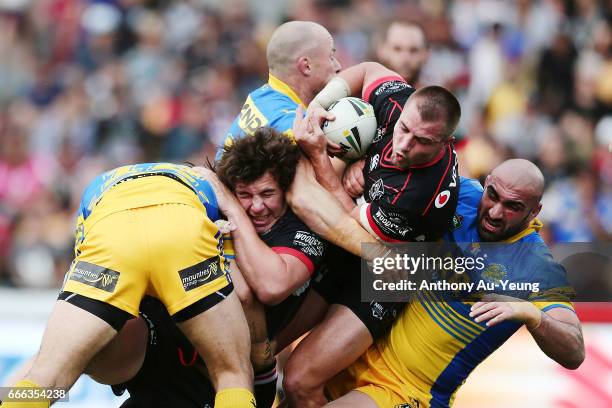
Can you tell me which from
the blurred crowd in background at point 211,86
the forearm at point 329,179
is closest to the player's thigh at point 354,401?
the forearm at point 329,179

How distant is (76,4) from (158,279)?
30.4 ft

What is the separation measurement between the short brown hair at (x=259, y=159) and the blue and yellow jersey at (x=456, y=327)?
1.10 meters

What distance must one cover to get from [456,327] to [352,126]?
1.42m

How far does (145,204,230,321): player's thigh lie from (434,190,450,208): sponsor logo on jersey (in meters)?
1.34

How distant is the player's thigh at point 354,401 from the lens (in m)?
6.12

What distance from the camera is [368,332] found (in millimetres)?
6215

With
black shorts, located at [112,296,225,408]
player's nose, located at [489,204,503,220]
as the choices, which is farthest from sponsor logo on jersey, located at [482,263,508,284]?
black shorts, located at [112,296,225,408]

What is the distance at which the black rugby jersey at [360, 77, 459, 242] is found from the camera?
575 cm

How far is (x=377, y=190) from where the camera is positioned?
19.4 feet

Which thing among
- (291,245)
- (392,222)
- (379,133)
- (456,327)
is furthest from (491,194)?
(291,245)

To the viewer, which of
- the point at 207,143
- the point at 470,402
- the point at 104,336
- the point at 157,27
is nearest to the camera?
the point at 104,336

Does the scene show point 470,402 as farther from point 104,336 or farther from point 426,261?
point 104,336

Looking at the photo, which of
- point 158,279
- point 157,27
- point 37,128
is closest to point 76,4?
point 157,27

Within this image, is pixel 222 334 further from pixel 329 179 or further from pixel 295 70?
pixel 295 70
